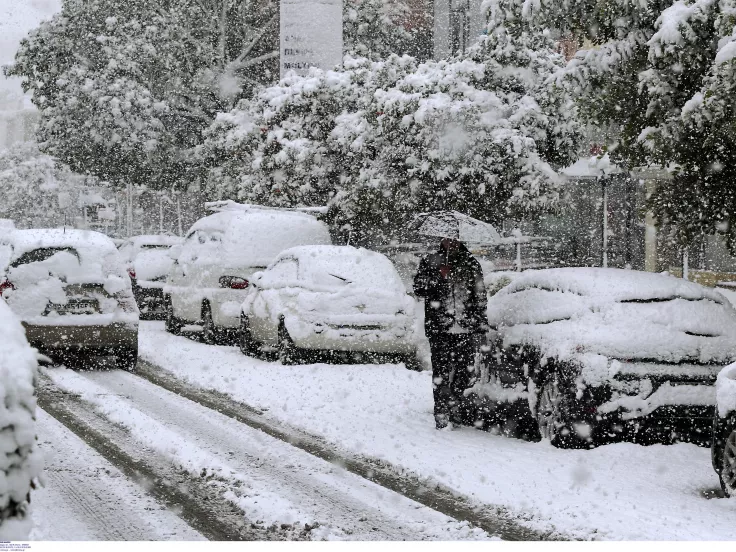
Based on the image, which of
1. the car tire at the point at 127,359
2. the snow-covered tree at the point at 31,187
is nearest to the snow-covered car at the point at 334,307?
the car tire at the point at 127,359

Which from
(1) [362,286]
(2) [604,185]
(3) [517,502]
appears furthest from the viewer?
(2) [604,185]

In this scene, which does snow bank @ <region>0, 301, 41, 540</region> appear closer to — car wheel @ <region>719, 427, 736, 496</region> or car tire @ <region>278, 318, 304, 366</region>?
car wheel @ <region>719, 427, 736, 496</region>

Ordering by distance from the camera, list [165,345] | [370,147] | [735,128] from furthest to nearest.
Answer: [370,147] → [165,345] → [735,128]

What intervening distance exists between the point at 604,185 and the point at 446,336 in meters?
15.4

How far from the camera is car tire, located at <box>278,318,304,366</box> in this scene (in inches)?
493

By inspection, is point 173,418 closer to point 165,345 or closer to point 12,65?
point 165,345

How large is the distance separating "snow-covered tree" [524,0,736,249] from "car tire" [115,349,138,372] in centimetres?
579

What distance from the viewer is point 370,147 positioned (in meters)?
16.9

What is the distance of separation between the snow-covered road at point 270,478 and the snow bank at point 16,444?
2209 millimetres

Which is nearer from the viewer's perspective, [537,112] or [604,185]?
[537,112]

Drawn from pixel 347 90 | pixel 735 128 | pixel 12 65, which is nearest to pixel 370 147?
pixel 347 90

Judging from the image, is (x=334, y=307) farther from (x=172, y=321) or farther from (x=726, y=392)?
(x=726, y=392)

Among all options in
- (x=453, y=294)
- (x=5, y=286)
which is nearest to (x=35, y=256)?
(x=5, y=286)

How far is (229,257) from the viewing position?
14.9 m
